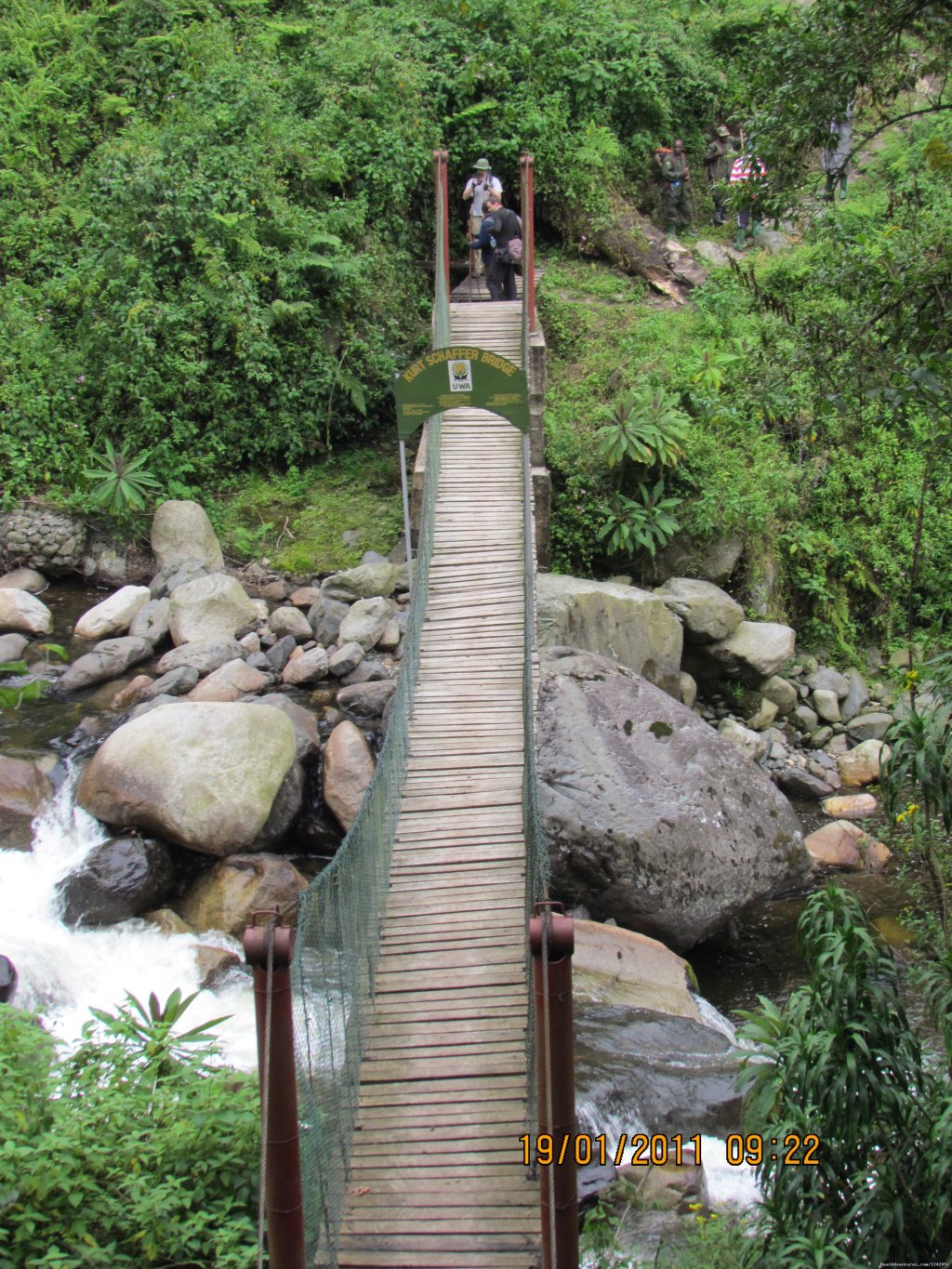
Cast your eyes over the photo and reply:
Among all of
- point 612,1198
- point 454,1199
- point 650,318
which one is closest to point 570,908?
point 612,1198

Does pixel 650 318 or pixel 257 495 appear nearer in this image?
pixel 257 495

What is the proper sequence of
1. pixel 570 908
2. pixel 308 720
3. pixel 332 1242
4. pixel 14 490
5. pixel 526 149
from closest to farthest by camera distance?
pixel 332 1242
pixel 570 908
pixel 308 720
pixel 14 490
pixel 526 149

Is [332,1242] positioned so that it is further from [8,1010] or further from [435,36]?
[435,36]

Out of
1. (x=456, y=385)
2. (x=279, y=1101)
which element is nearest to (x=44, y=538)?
(x=456, y=385)

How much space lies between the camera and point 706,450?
494 inches

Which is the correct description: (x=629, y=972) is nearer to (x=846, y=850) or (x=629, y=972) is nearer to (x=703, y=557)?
(x=846, y=850)

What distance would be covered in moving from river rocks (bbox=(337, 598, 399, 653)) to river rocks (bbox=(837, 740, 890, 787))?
4.62 m

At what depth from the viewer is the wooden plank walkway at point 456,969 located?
4.81 m

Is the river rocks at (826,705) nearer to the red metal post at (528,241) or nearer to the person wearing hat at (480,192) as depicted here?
the red metal post at (528,241)

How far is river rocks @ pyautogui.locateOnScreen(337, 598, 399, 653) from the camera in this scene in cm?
1049

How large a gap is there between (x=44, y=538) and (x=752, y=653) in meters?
7.37

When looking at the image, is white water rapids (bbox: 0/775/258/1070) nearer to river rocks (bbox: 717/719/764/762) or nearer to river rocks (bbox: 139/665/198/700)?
river rocks (bbox: 139/665/198/700)

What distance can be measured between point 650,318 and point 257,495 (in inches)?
226

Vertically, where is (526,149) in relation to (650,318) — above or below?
above
